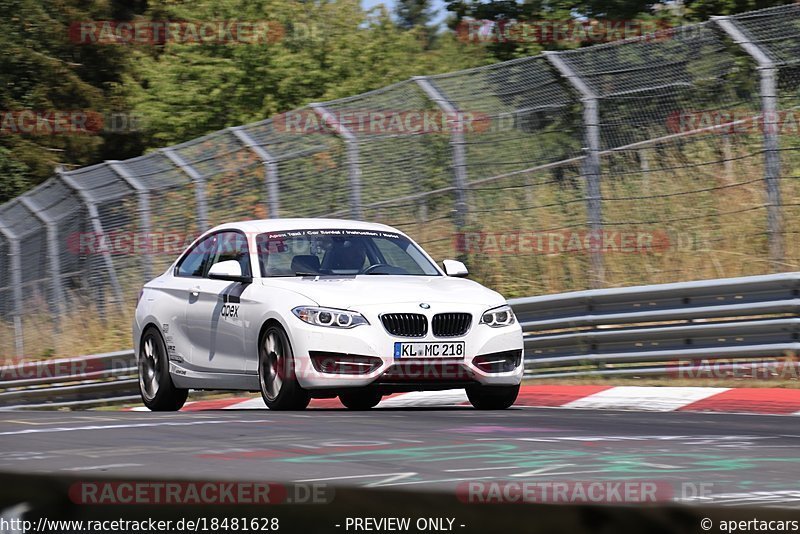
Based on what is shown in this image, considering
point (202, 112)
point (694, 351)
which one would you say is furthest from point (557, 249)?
point (202, 112)

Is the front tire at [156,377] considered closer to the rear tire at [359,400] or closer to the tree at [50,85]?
the rear tire at [359,400]

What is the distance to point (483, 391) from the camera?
10078 millimetres

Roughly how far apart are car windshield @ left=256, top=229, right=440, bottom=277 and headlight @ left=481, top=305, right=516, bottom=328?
3.02ft

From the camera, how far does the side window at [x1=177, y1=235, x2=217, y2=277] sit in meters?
11.1

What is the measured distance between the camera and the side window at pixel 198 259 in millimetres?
11109

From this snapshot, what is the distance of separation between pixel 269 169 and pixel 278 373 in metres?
7.06

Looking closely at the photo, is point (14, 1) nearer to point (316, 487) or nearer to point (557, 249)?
point (557, 249)

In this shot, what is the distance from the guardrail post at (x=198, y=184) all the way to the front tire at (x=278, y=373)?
8.01 metres

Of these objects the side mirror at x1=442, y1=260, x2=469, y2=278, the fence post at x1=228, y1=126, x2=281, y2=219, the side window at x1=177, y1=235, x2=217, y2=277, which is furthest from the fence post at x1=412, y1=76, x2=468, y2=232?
the side mirror at x1=442, y1=260, x2=469, y2=278

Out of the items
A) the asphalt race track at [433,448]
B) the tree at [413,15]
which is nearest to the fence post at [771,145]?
the asphalt race track at [433,448]

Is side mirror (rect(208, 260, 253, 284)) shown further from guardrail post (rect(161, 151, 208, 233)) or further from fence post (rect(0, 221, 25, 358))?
fence post (rect(0, 221, 25, 358))

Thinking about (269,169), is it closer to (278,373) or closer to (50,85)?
(278,373)

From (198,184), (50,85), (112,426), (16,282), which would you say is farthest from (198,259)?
(50,85)

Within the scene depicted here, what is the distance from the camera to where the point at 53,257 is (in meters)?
21.4
